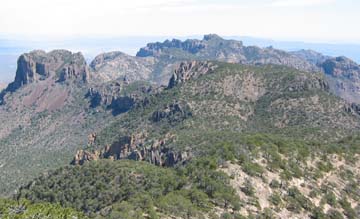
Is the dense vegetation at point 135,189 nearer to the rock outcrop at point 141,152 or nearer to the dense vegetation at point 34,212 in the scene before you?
the dense vegetation at point 34,212

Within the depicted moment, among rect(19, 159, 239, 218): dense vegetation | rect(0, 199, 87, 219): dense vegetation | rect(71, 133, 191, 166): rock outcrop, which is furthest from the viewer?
rect(71, 133, 191, 166): rock outcrop

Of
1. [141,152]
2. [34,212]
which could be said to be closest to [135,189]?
[34,212]

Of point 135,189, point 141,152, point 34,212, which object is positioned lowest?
point 141,152

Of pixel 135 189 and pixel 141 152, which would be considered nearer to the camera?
pixel 135 189

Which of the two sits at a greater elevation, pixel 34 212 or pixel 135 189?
pixel 34 212

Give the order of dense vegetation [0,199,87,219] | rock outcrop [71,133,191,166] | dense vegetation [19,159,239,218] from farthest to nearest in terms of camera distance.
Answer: rock outcrop [71,133,191,166] → dense vegetation [19,159,239,218] → dense vegetation [0,199,87,219]

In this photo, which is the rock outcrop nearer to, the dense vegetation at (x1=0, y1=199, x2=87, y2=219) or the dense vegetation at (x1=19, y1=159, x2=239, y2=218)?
the dense vegetation at (x1=19, y1=159, x2=239, y2=218)

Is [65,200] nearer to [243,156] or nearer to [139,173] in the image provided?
[139,173]

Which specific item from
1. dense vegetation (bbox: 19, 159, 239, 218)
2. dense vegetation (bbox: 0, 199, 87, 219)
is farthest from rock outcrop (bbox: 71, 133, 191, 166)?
dense vegetation (bbox: 0, 199, 87, 219)

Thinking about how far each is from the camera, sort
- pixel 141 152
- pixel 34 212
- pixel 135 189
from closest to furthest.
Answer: pixel 34 212
pixel 135 189
pixel 141 152

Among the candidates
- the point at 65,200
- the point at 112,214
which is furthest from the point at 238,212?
the point at 65,200

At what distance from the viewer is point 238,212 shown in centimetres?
8262

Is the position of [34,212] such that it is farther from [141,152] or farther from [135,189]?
[141,152]

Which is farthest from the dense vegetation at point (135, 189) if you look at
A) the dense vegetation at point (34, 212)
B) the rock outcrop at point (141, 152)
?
the rock outcrop at point (141, 152)
